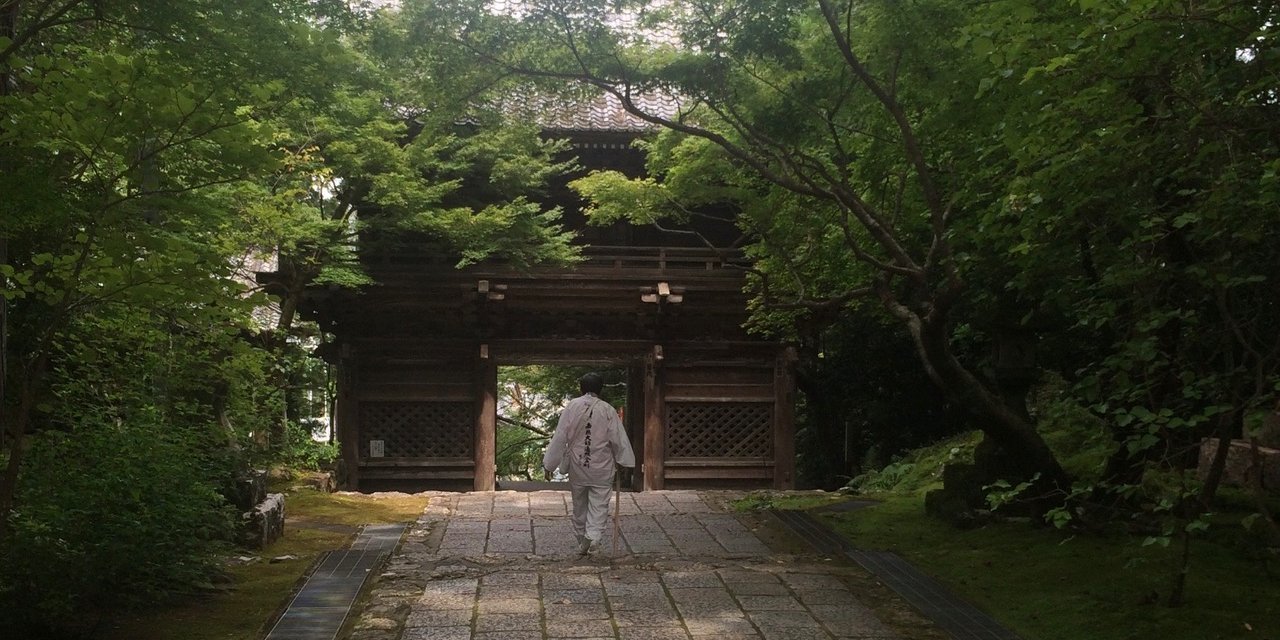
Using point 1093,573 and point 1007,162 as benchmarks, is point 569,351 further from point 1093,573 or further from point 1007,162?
point 1093,573

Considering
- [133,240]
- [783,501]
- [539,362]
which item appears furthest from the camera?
[539,362]

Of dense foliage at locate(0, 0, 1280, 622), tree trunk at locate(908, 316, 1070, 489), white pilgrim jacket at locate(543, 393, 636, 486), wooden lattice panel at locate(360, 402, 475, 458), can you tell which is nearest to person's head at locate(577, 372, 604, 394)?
white pilgrim jacket at locate(543, 393, 636, 486)

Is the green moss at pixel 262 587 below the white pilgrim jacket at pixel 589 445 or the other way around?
below

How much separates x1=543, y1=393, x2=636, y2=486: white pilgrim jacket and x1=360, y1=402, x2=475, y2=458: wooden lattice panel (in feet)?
26.4

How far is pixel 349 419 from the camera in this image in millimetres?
15727

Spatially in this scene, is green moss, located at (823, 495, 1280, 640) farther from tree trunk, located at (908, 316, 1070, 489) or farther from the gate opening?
the gate opening

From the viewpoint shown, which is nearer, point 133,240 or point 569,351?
point 133,240

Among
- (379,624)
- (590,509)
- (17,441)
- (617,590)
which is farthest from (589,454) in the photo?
(17,441)

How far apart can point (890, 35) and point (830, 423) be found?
46.8ft

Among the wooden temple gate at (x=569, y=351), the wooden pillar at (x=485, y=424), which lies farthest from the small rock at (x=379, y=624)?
the wooden pillar at (x=485, y=424)

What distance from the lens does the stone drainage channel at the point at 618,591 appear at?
225 inches

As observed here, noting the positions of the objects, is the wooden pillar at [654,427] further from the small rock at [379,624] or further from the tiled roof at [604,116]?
the small rock at [379,624]

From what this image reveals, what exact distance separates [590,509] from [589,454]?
44 centimetres

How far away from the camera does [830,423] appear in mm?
20969
